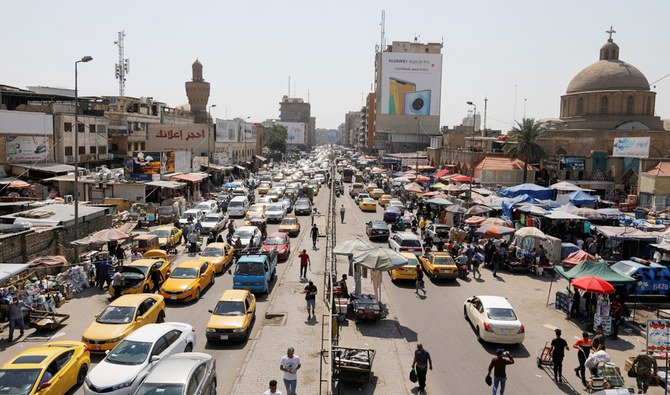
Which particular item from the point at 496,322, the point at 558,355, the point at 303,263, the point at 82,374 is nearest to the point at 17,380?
the point at 82,374

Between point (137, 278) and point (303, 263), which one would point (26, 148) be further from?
point (303, 263)

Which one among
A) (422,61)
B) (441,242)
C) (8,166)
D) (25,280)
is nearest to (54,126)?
(8,166)

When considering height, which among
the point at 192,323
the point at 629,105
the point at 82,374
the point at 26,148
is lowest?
the point at 192,323

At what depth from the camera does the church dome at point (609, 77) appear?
6209 cm

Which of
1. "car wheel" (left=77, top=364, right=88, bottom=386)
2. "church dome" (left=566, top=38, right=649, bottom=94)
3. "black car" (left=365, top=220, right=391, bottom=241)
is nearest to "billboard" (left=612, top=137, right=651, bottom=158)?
"church dome" (left=566, top=38, right=649, bottom=94)

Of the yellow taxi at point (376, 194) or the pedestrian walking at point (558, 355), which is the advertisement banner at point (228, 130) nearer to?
the yellow taxi at point (376, 194)

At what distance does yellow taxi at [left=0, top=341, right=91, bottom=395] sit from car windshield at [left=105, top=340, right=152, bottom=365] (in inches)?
34.3

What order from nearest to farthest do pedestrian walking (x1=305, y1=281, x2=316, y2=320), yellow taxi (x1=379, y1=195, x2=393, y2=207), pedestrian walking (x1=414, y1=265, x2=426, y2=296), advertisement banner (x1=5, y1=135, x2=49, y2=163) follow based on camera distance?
pedestrian walking (x1=305, y1=281, x2=316, y2=320) → pedestrian walking (x1=414, y1=265, x2=426, y2=296) → advertisement banner (x1=5, y1=135, x2=49, y2=163) → yellow taxi (x1=379, y1=195, x2=393, y2=207)

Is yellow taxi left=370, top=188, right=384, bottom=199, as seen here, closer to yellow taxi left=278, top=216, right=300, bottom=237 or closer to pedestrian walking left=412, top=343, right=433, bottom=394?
yellow taxi left=278, top=216, right=300, bottom=237

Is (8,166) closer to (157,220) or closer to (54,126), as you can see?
(54,126)

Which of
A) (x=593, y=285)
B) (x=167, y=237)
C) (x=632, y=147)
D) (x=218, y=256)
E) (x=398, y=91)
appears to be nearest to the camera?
(x=593, y=285)

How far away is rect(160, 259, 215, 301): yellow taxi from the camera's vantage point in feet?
63.8

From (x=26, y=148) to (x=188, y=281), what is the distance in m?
30.5

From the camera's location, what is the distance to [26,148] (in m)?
42.9
